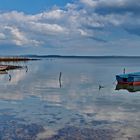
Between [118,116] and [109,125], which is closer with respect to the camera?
[109,125]

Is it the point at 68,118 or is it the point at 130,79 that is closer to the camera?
the point at 68,118

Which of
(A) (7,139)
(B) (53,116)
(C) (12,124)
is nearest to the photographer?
(A) (7,139)

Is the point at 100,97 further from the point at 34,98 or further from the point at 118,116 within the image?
the point at 118,116

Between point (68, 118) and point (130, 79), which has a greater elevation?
point (130, 79)

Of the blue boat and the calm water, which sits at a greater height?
the blue boat

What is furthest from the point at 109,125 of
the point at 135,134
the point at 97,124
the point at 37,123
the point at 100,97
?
the point at 100,97

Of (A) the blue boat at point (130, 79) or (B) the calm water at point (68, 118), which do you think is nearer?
(B) the calm water at point (68, 118)

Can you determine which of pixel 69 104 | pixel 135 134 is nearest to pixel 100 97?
pixel 69 104

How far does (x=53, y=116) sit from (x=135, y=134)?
7.28 m

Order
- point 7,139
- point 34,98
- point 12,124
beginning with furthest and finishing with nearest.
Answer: point 34,98 → point 12,124 → point 7,139

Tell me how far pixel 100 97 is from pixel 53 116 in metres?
12.2

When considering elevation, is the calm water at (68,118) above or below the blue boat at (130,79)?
below

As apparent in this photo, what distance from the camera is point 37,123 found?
21969mm

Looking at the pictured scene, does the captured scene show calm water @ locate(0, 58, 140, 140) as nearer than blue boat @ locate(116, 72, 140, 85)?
Yes
